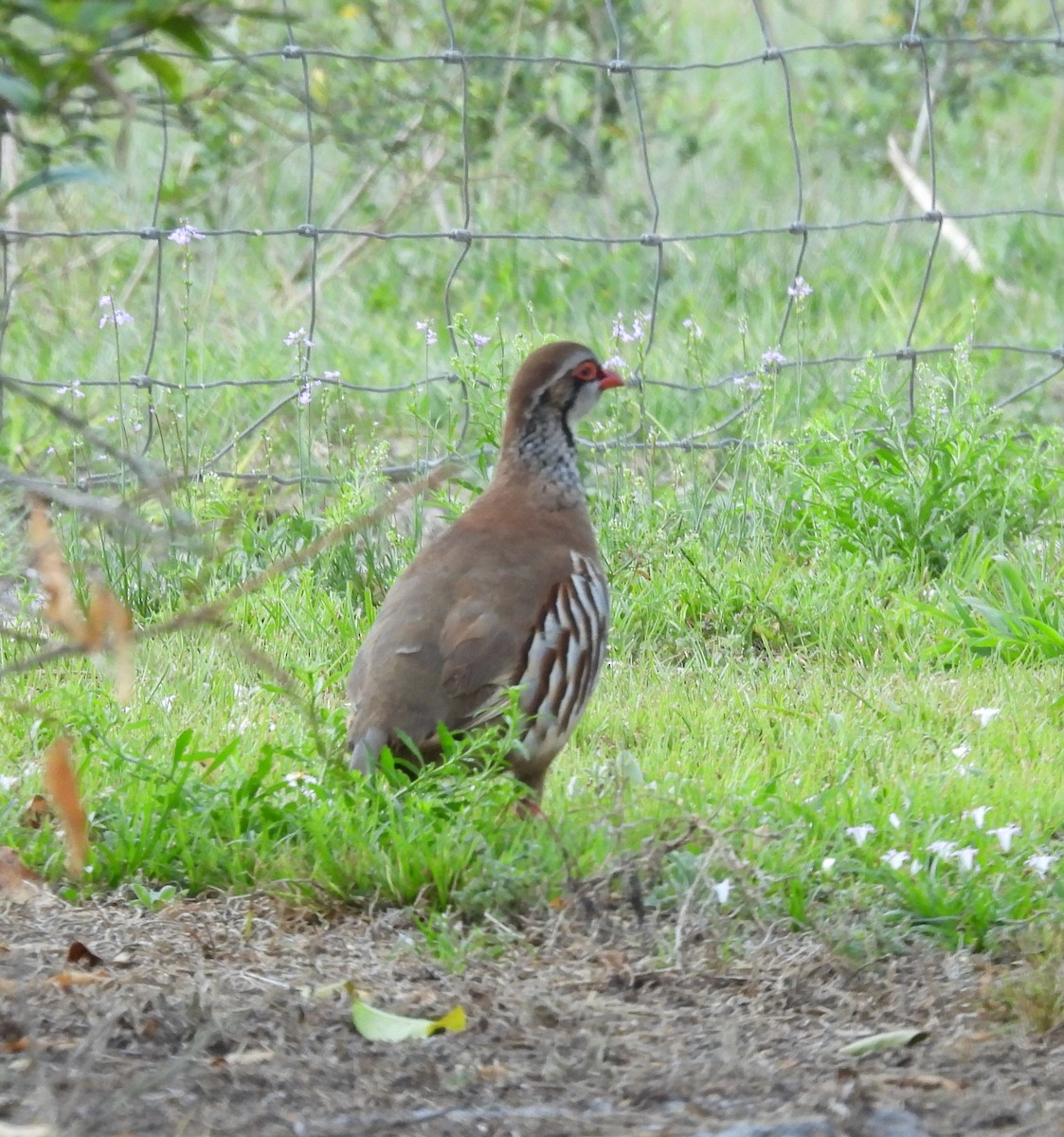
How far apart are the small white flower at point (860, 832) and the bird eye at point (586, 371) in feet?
5.01

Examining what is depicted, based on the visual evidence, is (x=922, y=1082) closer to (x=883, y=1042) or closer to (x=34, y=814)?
(x=883, y=1042)

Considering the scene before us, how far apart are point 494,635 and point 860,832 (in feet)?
3.03

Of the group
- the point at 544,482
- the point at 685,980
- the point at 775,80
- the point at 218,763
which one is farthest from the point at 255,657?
the point at 775,80

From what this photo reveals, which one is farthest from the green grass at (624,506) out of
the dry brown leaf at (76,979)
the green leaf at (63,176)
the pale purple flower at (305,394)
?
the dry brown leaf at (76,979)

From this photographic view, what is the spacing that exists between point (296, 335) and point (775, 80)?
263 inches

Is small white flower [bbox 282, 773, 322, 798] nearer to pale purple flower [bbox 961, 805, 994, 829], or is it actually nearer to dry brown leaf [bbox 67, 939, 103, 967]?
dry brown leaf [bbox 67, 939, 103, 967]

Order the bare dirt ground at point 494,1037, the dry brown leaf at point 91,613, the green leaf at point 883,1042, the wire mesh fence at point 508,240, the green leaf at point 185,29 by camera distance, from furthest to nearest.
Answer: the wire mesh fence at point 508,240 → the green leaf at point 883,1042 → the bare dirt ground at point 494,1037 → the green leaf at point 185,29 → the dry brown leaf at point 91,613

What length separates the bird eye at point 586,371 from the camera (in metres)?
4.71

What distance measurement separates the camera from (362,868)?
358cm

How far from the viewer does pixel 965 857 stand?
3506 mm

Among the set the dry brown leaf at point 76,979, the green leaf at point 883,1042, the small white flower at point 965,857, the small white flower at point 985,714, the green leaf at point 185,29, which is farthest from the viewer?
the small white flower at point 985,714

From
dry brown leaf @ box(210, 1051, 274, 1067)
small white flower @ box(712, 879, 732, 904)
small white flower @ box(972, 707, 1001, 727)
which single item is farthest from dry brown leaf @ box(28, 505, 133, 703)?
small white flower @ box(972, 707, 1001, 727)

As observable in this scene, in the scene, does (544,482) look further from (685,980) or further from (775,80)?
(775,80)

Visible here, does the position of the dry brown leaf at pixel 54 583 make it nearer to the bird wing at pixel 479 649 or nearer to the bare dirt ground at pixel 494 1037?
the bare dirt ground at pixel 494 1037
